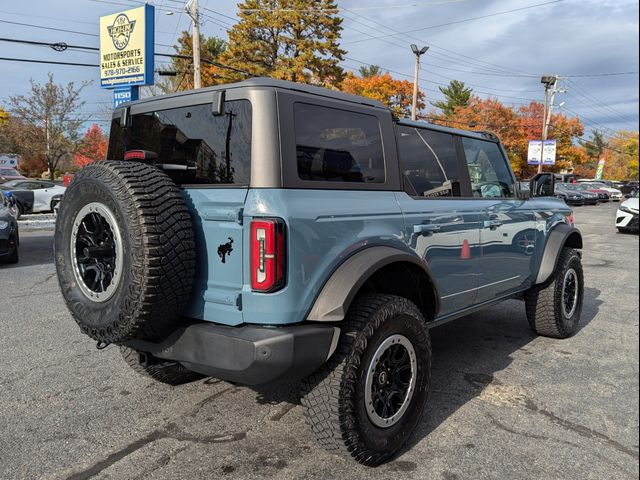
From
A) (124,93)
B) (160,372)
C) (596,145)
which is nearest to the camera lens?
(160,372)

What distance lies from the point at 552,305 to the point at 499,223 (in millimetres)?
1264

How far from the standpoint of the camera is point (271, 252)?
7.81ft

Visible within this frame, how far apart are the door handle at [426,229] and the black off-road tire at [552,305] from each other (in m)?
2.08

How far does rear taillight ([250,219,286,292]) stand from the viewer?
2379 millimetres

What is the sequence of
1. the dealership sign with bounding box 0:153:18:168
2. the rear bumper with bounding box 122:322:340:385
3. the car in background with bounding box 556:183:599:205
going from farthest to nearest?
1. the car in background with bounding box 556:183:599:205
2. the dealership sign with bounding box 0:153:18:168
3. the rear bumper with bounding box 122:322:340:385

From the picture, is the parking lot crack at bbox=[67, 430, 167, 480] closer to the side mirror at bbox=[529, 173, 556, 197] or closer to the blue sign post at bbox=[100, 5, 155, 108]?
the side mirror at bbox=[529, 173, 556, 197]

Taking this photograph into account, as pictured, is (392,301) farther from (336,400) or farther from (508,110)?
(508,110)

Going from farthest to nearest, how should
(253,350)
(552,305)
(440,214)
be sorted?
(552,305) < (440,214) < (253,350)

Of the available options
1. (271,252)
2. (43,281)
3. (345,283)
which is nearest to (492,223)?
(345,283)

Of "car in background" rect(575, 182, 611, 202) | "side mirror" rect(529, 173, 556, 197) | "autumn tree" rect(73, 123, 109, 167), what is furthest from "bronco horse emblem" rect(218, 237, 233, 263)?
"car in background" rect(575, 182, 611, 202)

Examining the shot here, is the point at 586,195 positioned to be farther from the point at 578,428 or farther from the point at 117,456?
the point at 117,456

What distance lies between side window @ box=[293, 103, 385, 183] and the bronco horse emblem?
0.50 meters

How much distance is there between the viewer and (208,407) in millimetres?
3416

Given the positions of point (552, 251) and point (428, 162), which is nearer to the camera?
point (428, 162)
